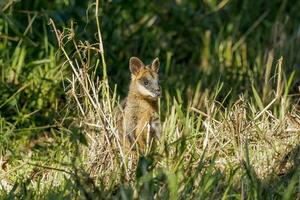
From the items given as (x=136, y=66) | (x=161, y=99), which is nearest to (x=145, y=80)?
(x=136, y=66)

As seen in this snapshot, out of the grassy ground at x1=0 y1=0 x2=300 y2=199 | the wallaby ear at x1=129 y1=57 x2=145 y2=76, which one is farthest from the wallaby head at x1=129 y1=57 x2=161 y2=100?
the grassy ground at x1=0 y1=0 x2=300 y2=199

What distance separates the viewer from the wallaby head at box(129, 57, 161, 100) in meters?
7.18

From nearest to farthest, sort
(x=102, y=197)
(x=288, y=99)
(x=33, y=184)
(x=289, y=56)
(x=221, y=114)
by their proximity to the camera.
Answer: (x=102, y=197)
(x=33, y=184)
(x=221, y=114)
(x=288, y=99)
(x=289, y=56)

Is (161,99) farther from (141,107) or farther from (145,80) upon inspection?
(145,80)

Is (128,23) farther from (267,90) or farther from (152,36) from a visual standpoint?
(267,90)

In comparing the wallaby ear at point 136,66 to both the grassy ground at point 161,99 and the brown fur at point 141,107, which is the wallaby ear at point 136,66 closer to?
the brown fur at point 141,107

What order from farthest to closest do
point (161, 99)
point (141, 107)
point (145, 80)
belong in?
point (161, 99)
point (141, 107)
point (145, 80)

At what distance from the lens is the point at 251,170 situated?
5766 mm

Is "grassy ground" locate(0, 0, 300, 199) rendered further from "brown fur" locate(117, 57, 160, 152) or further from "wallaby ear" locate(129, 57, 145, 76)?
"wallaby ear" locate(129, 57, 145, 76)

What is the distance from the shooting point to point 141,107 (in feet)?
24.0

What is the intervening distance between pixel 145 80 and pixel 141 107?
23 cm

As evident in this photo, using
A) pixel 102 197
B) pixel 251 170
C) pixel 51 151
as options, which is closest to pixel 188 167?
pixel 251 170

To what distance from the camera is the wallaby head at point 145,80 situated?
7.18 m

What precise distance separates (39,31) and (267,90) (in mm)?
2080
